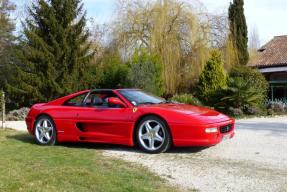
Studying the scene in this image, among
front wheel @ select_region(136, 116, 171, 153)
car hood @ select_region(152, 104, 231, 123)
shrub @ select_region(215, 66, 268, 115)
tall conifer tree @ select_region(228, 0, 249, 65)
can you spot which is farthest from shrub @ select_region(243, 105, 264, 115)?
front wheel @ select_region(136, 116, 171, 153)

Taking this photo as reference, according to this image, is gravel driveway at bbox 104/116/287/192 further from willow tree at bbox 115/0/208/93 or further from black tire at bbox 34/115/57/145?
willow tree at bbox 115/0/208/93

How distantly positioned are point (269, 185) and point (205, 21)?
19.3m

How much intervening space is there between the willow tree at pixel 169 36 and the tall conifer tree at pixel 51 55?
2869 mm

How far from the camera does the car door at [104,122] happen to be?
795cm

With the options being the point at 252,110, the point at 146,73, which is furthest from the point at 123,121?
the point at 146,73

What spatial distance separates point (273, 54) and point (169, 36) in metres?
12.2

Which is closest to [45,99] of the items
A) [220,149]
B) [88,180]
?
[220,149]

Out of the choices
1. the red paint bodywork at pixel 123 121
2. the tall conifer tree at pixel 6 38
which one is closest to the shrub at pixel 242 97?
the red paint bodywork at pixel 123 121

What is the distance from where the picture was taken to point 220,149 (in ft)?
26.1

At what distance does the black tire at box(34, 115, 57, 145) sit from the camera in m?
8.91

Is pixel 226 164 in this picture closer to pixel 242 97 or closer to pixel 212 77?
pixel 242 97

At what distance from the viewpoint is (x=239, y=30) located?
2636 centimetres

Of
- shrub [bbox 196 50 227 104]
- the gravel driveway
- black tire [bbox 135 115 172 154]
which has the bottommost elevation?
the gravel driveway

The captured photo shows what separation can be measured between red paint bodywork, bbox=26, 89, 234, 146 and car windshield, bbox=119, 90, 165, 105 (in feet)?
0.45
